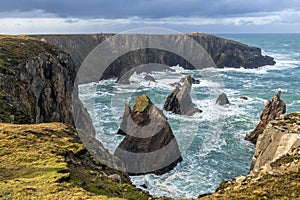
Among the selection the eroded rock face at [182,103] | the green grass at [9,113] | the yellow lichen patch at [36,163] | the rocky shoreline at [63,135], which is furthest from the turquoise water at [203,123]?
the yellow lichen patch at [36,163]

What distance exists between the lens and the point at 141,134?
144 ft

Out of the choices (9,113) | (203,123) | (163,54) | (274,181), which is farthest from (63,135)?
(163,54)

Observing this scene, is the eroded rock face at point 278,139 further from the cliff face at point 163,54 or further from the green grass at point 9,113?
the cliff face at point 163,54

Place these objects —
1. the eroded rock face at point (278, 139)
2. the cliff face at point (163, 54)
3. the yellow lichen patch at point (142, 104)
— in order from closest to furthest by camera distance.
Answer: the eroded rock face at point (278, 139), the yellow lichen patch at point (142, 104), the cliff face at point (163, 54)

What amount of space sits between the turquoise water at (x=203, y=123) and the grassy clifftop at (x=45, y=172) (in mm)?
17836

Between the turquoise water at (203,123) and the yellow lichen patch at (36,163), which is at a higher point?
the yellow lichen patch at (36,163)

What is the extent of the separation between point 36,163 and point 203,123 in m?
50.9

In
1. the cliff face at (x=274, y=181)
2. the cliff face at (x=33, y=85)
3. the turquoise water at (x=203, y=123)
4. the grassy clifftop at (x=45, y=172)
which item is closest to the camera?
the cliff face at (x=274, y=181)

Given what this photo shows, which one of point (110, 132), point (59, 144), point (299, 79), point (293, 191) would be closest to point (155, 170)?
point (110, 132)

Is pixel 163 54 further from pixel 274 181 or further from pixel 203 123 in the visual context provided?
pixel 274 181

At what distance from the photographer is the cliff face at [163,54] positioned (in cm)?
13850

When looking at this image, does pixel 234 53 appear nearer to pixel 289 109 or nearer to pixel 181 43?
pixel 181 43

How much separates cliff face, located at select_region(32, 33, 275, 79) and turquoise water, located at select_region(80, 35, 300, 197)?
639 inches

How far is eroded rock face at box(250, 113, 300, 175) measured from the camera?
75.7 ft
